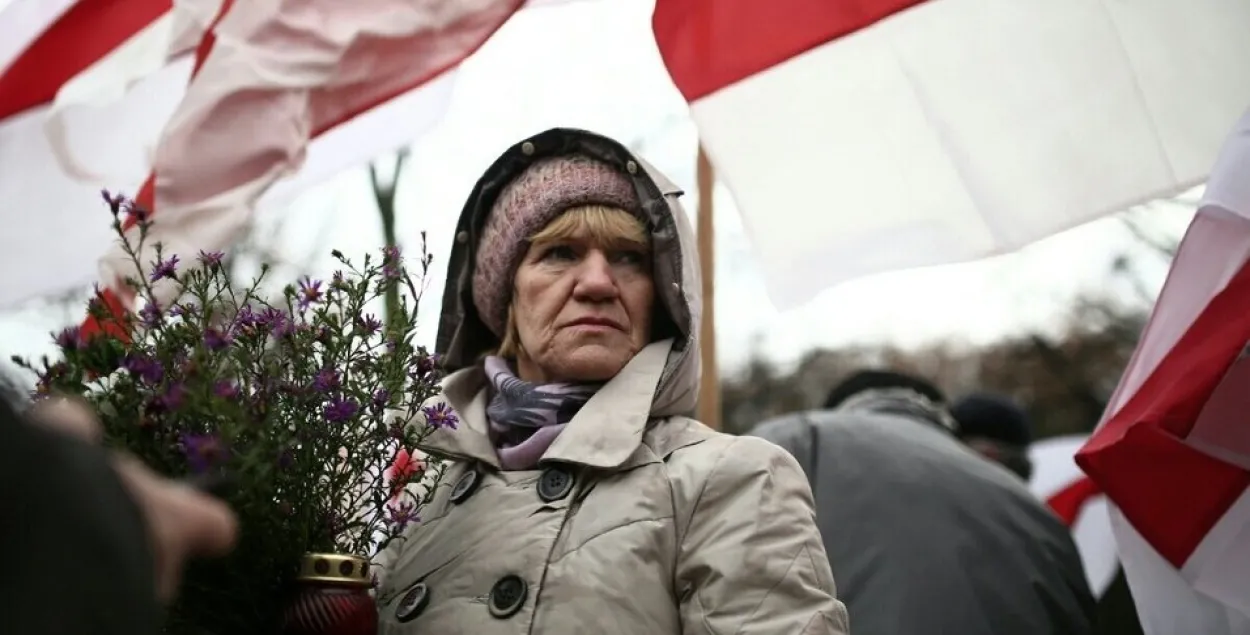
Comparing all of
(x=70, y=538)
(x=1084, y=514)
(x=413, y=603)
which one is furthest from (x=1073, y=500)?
(x=70, y=538)

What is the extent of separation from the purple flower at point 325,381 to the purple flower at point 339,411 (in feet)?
0.07

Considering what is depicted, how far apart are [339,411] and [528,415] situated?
543 millimetres

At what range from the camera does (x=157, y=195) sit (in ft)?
11.7

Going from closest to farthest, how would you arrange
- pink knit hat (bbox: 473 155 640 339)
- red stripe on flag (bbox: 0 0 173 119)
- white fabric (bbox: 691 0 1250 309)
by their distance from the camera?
pink knit hat (bbox: 473 155 640 339), white fabric (bbox: 691 0 1250 309), red stripe on flag (bbox: 0 0 173 119)

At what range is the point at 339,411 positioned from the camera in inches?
72.6

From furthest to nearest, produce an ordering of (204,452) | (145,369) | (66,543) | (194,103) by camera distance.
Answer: (194,103) < (145,369) < (204,452) < (66,543)

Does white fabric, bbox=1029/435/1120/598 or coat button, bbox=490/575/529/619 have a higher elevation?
coat button, bbox=490/575/529/619

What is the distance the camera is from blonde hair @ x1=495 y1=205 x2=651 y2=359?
2.46 metres

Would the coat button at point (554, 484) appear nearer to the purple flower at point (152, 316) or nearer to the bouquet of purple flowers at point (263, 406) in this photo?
the bouquet of purple flowers at point (263, 406)

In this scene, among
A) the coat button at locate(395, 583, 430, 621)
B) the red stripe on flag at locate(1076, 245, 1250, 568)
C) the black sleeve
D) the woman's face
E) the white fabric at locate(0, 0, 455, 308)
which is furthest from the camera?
the white fabric at locate(0, 0, 455, 308)

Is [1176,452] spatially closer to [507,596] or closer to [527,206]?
[527,206]

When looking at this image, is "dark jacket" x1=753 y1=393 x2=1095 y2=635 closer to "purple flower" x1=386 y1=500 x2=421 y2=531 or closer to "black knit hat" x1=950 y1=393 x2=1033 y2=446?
"purple flower" x1=386 y1=500 x2=421 y2=531

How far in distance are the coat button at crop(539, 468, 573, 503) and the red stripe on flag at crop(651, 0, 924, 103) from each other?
170 centimetres

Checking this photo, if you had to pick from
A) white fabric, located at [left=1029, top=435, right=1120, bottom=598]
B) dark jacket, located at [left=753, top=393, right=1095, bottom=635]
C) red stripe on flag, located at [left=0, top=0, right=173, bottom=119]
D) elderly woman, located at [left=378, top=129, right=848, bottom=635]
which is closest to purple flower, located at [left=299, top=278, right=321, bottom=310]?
elderly woman, located at [left=378, top=129, right=848, bottom=635]
